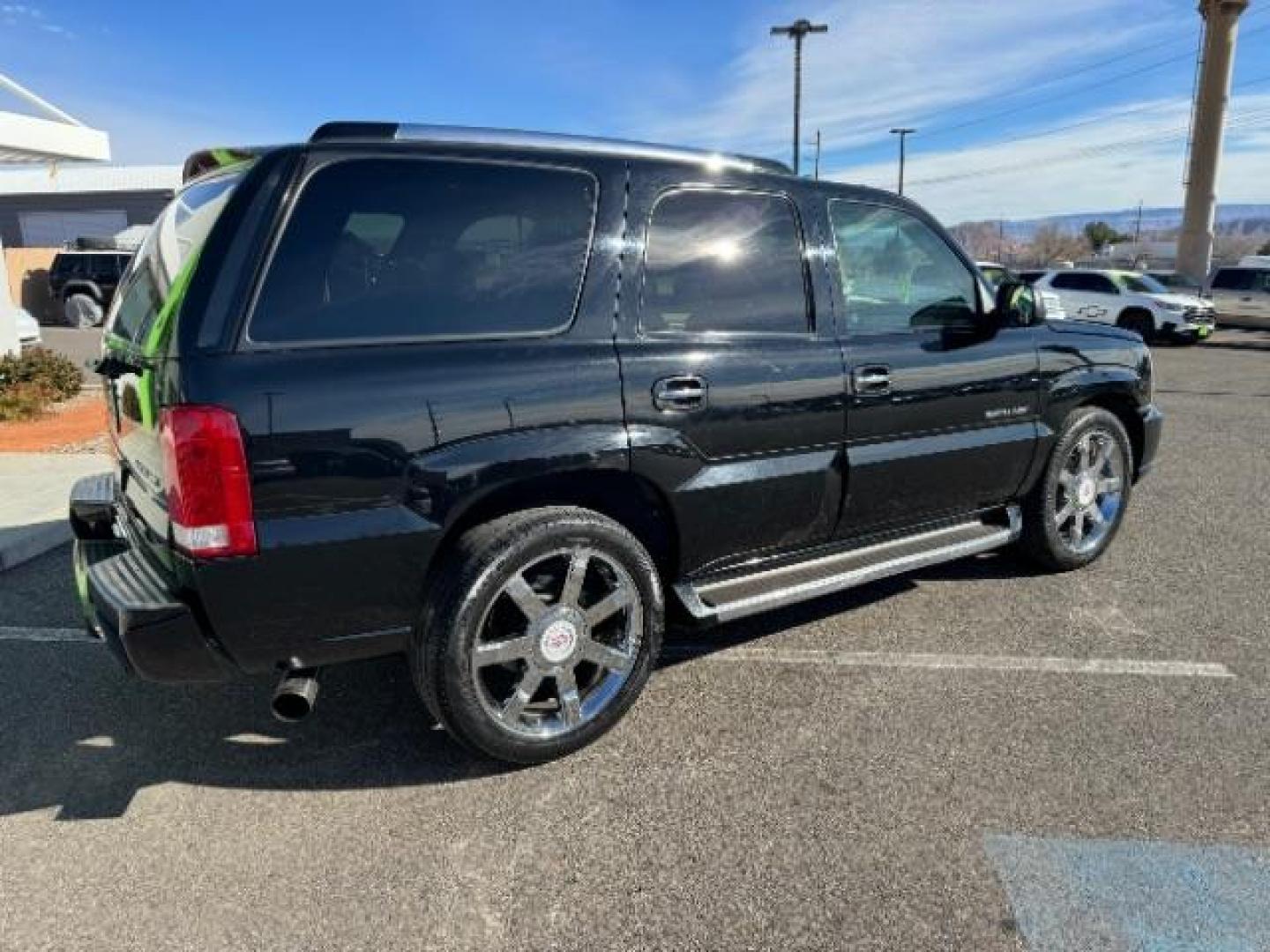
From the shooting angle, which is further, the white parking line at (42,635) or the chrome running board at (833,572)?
the white parking line at (42,635)

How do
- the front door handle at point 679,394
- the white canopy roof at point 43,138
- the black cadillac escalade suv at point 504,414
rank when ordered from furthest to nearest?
1. the white canopy roof at point 43,138
2. the front door handle at point 679,394
3. the black cadillac escalade suv at point 504,414

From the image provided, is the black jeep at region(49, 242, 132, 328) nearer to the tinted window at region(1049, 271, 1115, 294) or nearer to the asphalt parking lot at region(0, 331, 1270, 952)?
the asphalt parking lot at region(0, 331, 1270, 952)

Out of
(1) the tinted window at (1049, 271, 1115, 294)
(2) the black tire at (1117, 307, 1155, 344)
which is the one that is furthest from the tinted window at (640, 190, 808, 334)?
(1) the tinted window at (1049, 271, 1115, 294)

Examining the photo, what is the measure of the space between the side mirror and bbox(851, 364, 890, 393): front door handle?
0.86 meters

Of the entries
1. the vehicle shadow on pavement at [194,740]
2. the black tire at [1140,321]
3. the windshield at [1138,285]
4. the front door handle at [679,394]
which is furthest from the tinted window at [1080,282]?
the vehicle shadow on pavement at [194,740]

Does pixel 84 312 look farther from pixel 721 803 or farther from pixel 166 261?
pixel 721 803

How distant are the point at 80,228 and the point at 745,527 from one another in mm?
44521

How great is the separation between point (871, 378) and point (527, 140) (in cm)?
159

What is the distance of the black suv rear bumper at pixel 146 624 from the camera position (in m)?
2.48

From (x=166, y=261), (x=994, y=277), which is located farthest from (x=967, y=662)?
(x=994, y=277)

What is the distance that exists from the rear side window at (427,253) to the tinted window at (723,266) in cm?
30

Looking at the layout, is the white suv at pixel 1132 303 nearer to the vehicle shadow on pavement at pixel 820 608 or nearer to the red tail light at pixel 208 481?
the vehicle shadow on pavement at pixel 820 608

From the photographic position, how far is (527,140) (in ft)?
9.75

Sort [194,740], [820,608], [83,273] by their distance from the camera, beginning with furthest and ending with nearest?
[83,273] < [820,608] < [194,740]
